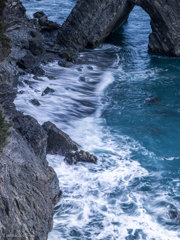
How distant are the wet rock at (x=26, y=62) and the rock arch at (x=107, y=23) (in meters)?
5.06

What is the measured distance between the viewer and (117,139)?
46.2 ft

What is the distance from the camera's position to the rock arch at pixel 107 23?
22.7m

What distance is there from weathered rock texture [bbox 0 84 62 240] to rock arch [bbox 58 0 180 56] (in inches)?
597


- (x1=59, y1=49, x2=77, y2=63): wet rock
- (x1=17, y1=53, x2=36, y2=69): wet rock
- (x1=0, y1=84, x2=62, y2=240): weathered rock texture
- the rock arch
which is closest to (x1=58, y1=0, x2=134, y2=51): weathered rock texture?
the rock arch

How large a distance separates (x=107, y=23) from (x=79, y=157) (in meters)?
16.1

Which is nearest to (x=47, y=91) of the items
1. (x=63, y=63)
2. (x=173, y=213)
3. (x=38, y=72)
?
(x=38, y=72)

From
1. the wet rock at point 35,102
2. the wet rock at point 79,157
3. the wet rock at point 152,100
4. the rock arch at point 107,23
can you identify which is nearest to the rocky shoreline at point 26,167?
the wet rock at point 79,157

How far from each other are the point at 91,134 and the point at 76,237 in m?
6.18

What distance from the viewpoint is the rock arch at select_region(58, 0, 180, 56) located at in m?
22.7

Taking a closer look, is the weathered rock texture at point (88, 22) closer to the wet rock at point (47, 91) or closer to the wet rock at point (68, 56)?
the wet rock at point (68, 56)

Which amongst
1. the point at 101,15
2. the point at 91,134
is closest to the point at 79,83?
the point at 91,134

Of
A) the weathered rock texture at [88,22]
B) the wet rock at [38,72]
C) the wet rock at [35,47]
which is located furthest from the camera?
the weathered rock texture at [88,22]

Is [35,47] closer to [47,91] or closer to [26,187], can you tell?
[47,91]

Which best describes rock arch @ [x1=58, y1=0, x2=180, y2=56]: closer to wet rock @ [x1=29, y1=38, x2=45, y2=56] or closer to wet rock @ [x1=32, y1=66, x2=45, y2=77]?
wet rock @ [x1=29, y1=38, x2=45, y2=56]
